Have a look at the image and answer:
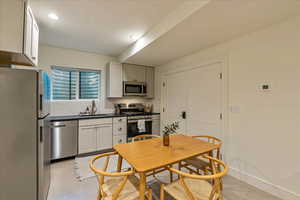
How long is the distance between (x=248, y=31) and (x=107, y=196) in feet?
9.21

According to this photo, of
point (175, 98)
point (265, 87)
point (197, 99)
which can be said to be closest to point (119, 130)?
point (175, 98)

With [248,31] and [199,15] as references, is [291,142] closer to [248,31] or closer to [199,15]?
[248,31]

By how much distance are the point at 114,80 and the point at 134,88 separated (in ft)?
2.05

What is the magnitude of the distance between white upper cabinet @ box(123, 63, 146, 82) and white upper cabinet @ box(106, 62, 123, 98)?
0.17 metres

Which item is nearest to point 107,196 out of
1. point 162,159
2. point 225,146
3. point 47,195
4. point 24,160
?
point 162,159

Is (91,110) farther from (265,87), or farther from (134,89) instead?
(265,87)

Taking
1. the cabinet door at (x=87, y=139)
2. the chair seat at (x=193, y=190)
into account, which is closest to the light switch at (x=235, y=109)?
the chair seat at (x=193, y=190)

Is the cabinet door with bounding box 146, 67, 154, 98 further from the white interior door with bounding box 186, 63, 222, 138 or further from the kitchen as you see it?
the white interior door with bounding box 186, 63, 222, 138

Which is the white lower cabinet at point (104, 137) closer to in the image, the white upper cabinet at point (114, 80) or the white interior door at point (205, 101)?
the white upper cabinet at point (114, 80)

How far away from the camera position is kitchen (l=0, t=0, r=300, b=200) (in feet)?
4.76

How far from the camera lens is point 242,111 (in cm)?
221

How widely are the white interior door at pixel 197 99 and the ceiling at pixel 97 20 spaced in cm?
138

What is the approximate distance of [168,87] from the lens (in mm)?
3805

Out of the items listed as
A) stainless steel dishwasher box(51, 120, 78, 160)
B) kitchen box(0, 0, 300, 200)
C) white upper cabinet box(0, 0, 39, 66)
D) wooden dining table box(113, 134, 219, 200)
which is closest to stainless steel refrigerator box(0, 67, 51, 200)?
kitchen box(0, 0, 300, 200)
